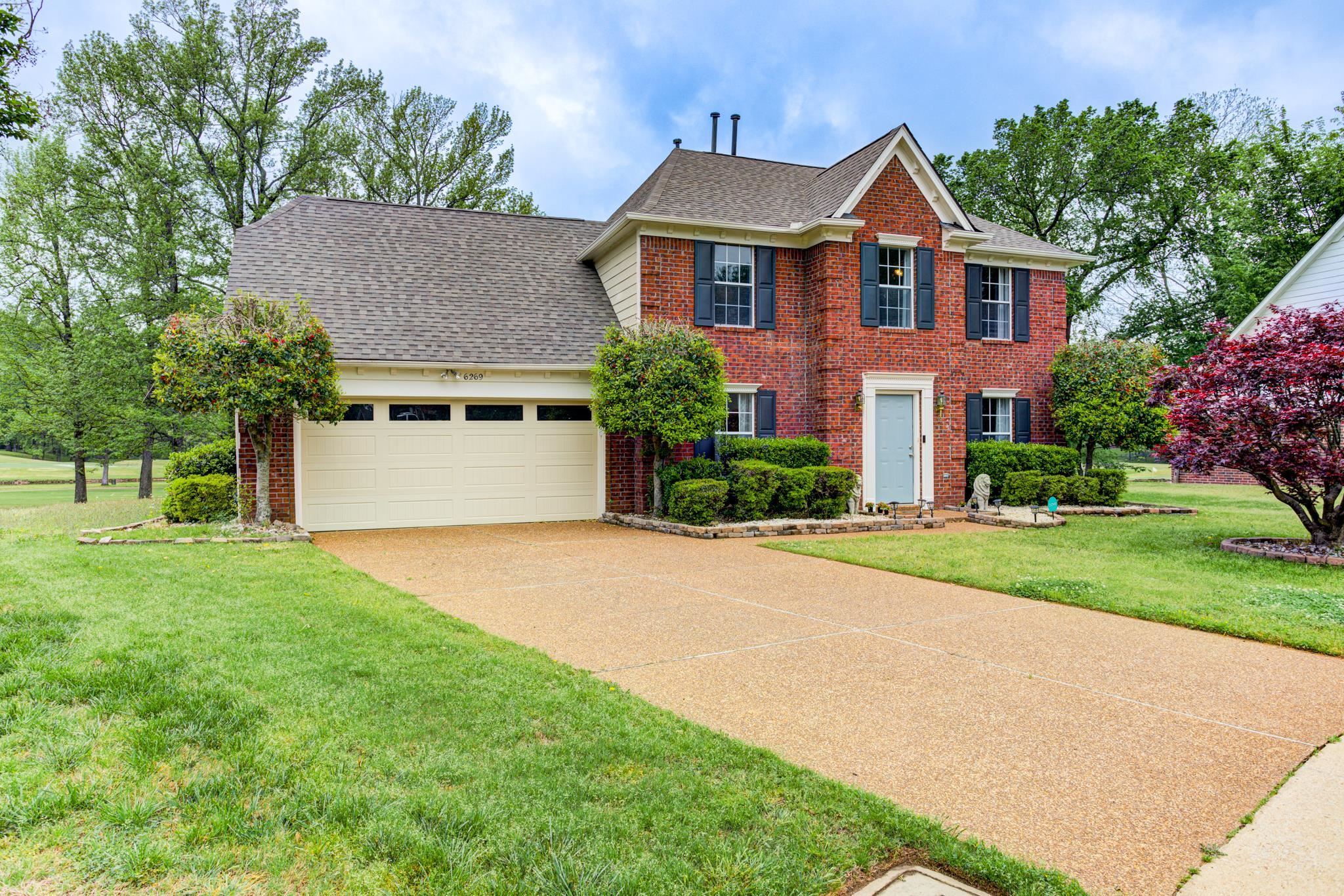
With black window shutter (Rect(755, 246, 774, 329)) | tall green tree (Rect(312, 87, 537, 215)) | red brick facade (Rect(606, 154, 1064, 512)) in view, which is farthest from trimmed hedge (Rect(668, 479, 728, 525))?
tall green tree (Rect(312, 87, 537, 215))

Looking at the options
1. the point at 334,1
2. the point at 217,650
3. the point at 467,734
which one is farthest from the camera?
the point at 334,1

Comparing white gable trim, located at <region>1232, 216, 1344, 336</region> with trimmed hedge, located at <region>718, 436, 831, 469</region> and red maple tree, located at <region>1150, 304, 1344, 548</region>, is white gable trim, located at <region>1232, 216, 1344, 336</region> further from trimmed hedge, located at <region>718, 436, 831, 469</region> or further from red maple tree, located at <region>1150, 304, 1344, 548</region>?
trimmed hedge, located at <region>718, 436, 831, 469</region>

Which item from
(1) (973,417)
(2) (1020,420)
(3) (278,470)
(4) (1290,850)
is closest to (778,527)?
(1) (973,417)

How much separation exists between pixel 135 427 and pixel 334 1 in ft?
48.9

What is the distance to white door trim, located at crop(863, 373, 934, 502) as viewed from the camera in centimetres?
1502

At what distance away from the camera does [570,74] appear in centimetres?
1852

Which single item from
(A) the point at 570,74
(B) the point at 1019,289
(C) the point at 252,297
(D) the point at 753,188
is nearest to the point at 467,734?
(C) the point at 252,297

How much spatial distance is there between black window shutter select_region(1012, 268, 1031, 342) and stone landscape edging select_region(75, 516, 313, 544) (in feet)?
47.5

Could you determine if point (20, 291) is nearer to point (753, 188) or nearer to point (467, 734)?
point (753, 188)

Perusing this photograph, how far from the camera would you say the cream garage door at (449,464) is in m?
13.0

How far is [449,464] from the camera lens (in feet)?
45.2

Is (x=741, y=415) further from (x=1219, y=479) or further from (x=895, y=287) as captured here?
(x=1219, y=479)

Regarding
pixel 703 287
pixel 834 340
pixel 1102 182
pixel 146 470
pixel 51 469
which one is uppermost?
pixel 1102 182

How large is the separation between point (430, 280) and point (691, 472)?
638 cm
